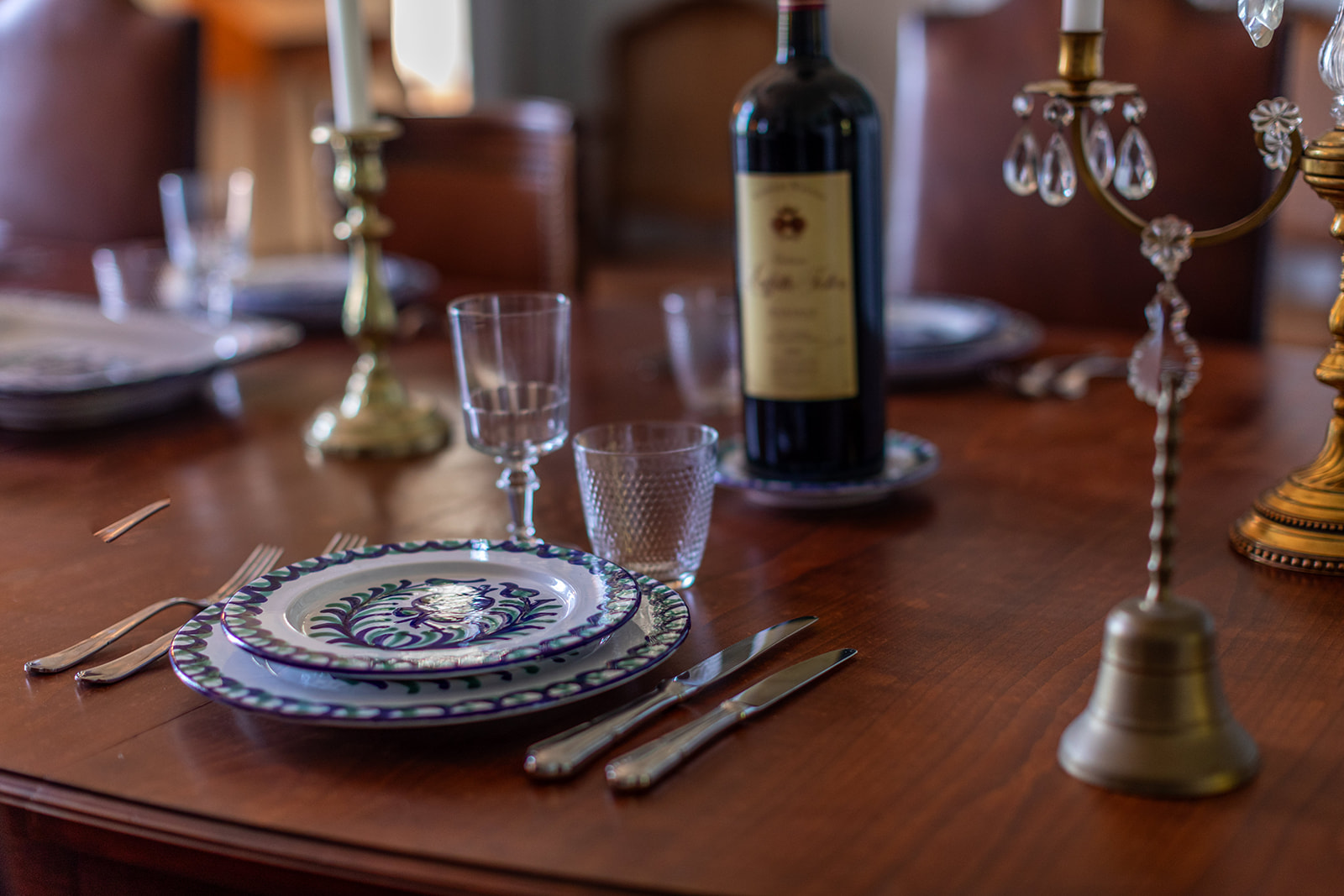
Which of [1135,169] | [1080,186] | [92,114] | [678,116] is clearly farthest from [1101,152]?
[678,116]

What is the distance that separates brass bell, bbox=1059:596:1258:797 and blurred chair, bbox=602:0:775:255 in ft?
13.2

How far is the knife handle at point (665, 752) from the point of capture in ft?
1.70

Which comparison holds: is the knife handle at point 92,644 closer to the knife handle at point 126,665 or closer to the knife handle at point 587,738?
the knife handle at point 126,665

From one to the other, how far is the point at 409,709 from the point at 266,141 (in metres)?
4.27

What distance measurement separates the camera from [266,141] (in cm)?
445

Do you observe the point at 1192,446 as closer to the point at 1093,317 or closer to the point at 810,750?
the point at 810,750

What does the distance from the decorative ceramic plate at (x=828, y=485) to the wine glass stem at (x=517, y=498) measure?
0.12 meters

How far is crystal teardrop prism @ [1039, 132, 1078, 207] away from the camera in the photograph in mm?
812

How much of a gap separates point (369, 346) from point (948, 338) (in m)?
0.57

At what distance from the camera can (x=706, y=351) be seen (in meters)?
1.12

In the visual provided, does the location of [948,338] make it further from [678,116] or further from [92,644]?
[678,116]

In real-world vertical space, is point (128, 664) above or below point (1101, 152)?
below

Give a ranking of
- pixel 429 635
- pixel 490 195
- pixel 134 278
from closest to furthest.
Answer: pixel 429 635 < pixel 134 278 < pixel 490 195

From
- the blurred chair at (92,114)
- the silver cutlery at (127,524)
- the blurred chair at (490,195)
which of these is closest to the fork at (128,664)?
the silver cutlery at (127,524)
